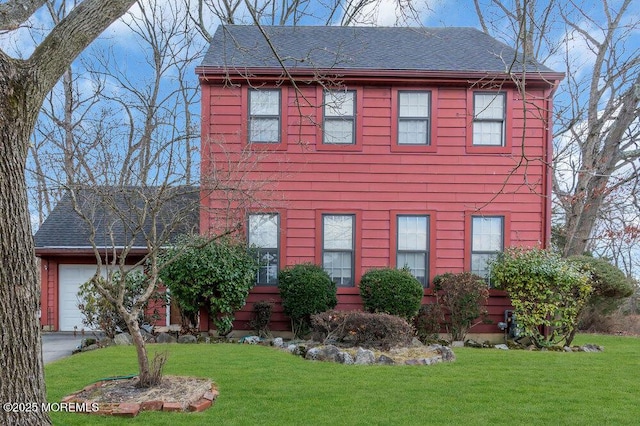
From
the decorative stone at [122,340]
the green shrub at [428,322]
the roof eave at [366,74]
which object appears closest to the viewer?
the decorative stone at [122,340]

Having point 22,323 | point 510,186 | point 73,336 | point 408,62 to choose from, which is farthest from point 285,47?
point 22,323

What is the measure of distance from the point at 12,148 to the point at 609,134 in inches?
603

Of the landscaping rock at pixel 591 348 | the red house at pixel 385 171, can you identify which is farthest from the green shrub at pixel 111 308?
the landscaping rock at pixel 591 348

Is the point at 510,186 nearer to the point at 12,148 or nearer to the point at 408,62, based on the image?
the point at 408,62

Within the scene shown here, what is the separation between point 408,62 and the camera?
392 inches

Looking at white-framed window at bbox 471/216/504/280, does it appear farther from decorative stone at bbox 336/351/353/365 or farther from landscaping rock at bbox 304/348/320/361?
landscaping rock at bbox 304/348/320/361

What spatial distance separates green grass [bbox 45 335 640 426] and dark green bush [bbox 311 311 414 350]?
3.22ft

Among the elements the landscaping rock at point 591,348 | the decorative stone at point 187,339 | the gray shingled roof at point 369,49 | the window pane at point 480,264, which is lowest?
the landscaping rock at point 591,348

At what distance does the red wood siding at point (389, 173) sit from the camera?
9664 millimetres

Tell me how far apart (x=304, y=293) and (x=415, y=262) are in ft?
8.37

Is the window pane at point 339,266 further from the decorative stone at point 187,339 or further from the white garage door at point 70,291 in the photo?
the white garage door at point 70,291

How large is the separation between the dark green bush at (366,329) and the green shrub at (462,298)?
1499 millimetres

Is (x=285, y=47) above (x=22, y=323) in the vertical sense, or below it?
above

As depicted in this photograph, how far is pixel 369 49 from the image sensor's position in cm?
1071
